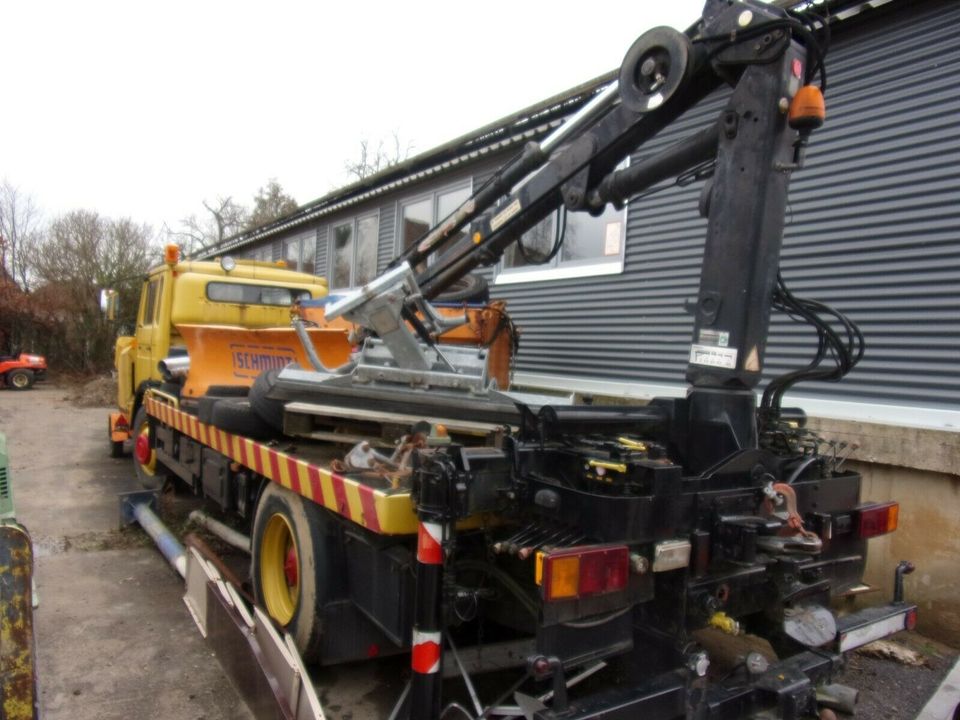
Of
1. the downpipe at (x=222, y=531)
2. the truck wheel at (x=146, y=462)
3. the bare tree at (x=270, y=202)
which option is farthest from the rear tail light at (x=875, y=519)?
the bare tree at (x=270, y=202)

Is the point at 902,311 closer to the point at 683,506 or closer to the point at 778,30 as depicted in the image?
the point at 778,30

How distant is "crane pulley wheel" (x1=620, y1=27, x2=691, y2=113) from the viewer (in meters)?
2.77

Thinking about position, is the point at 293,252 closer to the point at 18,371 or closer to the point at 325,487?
the point at 18,371

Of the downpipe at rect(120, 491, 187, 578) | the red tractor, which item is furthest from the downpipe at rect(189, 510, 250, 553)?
the red tractor

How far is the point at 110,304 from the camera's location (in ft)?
29.6

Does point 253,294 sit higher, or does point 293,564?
point 253,294

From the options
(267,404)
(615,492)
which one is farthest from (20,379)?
(615,492)

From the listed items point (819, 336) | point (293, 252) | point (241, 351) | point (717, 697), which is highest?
point (293, 252)

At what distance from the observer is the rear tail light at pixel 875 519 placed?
9.48 ft

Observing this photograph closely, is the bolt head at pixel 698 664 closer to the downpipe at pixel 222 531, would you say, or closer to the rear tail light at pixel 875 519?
the rear tail light at pixel 875 519

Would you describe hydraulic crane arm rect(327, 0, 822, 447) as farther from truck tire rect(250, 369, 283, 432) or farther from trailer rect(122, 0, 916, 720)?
truck tire rect(250, 369, 283, 432)

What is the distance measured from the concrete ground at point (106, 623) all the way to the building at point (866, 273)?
10.7ft

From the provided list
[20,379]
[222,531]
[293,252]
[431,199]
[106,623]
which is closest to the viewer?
[106,623]

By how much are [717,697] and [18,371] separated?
23.0 meters
